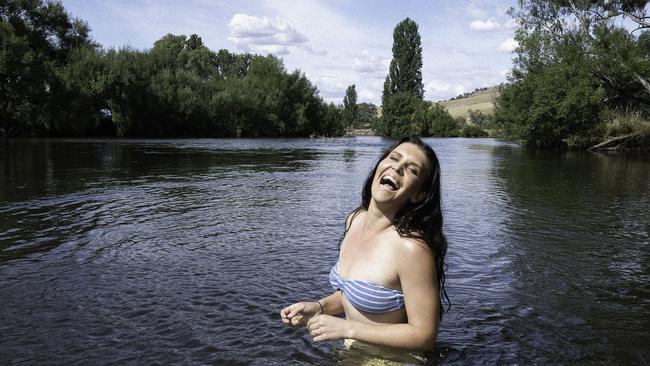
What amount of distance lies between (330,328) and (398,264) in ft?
2.10

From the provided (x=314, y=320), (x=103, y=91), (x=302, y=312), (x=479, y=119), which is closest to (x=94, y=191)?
(x=302, y=312)

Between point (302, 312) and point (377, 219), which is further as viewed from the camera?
point (302, 312)

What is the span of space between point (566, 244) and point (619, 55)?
36.2 m

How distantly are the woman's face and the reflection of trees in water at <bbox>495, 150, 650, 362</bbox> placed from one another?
8.90 feet

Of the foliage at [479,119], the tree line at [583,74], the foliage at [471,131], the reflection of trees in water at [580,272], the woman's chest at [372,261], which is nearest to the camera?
the woman's chest at [372,261]

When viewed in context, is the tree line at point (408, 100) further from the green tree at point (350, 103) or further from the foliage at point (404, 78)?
the green tree at point (350, 103)

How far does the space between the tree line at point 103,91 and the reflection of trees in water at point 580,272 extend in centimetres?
5320

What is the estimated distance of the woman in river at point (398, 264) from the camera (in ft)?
10.6

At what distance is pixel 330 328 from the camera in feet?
11.3

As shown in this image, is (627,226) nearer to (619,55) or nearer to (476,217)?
(476,217)

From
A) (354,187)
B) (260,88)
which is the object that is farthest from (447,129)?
(354,187)

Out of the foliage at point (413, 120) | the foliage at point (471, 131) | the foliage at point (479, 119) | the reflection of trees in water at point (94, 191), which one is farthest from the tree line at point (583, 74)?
the foliage at point (479, 119)

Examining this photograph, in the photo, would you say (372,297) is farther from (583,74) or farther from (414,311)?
(583,74)

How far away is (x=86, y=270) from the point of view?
7500 millimetres
